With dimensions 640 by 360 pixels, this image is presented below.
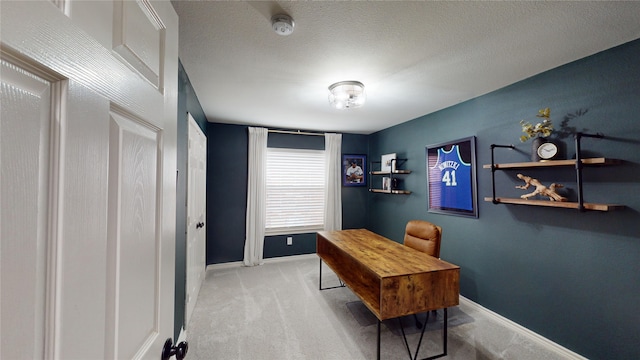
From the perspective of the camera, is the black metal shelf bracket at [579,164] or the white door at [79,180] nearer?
the white door at [79,180]

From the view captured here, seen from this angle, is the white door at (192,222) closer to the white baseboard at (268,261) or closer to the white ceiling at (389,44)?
→ the white ceiling at (389,44)

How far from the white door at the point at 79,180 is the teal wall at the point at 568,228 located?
2.82m

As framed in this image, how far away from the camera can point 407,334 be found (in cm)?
226

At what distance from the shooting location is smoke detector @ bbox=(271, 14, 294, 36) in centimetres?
141

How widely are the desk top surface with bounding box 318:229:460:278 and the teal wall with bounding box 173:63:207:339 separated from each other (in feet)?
4.82

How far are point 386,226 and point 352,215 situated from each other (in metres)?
0.73

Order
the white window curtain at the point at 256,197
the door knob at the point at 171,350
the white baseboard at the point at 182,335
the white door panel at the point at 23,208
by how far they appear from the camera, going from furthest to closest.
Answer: the white window curtain at the point at 256,197 → the white baseboard at the point at 182,335 → the door knob at the point at 171,350 → the white door panel at the point at 23,208

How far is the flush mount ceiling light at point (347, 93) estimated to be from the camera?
2275 mm

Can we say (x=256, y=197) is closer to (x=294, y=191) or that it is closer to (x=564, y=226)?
(x=294, y=191)

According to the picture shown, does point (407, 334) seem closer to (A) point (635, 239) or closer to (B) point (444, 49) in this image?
(A) point (635, 239)

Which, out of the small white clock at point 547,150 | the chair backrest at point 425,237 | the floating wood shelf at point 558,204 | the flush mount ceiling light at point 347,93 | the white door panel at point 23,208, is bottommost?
the chair backrest at point 425,237

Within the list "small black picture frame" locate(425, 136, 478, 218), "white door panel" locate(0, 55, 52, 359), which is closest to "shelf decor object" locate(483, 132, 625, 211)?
"small black picture frame" locate(425, 136, 478, 218)

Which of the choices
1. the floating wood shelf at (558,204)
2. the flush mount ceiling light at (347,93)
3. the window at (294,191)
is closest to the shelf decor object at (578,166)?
the floating wood shelf at (558,204)

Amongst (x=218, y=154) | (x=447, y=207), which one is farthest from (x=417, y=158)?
(x=218, y=154)
